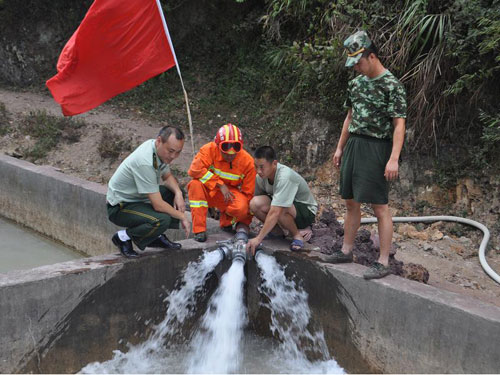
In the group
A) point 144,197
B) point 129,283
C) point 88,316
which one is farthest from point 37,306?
point 144,197

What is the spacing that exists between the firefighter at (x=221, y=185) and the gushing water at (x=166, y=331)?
0.26 metres

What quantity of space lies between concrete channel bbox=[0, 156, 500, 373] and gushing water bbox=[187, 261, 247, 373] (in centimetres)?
11

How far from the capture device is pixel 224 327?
A: 385cm

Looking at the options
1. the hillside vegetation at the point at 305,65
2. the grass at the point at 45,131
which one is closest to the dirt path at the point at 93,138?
the grass at the point at 45,131

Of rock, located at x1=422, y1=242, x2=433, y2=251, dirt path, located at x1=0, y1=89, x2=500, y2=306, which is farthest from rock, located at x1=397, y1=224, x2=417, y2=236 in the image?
rock, located at x1=422, y1=242, x2=433, y2=251

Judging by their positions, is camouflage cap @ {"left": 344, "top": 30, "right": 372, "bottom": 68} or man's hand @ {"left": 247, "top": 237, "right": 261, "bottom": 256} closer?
camouflage cap @ {"left": 344, "top": 30, "right": 372, "bottom": 68}

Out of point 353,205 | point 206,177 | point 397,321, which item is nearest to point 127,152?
point 206,177

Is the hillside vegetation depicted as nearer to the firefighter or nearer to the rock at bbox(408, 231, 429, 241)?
the rock at bbox(408, 231, 429, 241)

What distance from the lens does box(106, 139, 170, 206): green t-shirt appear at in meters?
3.48

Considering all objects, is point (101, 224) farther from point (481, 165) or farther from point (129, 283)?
point (481, 165)

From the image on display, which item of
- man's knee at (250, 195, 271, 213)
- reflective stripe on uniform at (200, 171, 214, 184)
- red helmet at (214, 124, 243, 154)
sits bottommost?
man's knee at (250, 195, 271, 213)

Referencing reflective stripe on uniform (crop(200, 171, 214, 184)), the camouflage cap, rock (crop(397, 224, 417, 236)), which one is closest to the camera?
the camouflage cap

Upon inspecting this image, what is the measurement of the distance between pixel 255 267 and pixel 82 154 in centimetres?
466

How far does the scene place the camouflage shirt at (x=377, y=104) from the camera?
3264 mm
